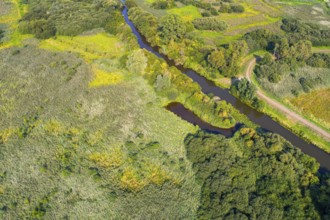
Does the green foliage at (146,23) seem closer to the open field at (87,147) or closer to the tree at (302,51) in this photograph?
the open field at (87,147)

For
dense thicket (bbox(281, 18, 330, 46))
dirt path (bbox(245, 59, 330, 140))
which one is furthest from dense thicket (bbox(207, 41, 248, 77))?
dense thicket (bbox(281, 18, 330, 46))

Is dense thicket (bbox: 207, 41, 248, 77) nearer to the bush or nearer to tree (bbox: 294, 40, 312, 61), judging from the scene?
tree (bbox: 294, 40, 312, 61)

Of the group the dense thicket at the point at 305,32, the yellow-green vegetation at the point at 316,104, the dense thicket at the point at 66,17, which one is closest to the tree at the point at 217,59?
the yellow-green vegetation at the point at 316,104

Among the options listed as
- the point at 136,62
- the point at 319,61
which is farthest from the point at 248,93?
the point at 136,62

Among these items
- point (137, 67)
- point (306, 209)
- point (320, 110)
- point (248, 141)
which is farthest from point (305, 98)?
point (137, 67)

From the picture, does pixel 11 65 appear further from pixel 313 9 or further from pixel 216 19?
pixel 313 9
